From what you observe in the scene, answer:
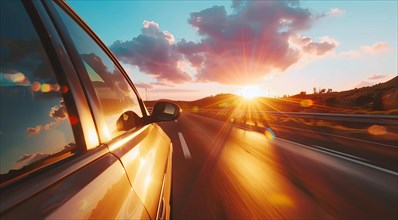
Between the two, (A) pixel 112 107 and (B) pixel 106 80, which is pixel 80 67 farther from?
(B) pixel 106 80

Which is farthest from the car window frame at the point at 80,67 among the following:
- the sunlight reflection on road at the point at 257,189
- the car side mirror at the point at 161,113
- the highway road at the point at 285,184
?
the sunlight reflection on road at the point at 257,189

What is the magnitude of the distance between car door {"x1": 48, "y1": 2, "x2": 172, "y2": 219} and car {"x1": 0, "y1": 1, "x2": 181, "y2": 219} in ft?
0.05

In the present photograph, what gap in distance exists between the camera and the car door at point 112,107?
1.93m

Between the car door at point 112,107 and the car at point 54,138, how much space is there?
0.05ft

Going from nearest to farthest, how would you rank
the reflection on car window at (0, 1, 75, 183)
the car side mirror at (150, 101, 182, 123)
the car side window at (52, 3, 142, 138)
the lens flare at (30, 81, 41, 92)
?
the reflection on car window at (0, 1, 75, 183)
the lens flare at (30, 81, 41, 92)
the car side window at (52, 3, 142, 138)
the car side mirror at (150, 101, 182, 123)

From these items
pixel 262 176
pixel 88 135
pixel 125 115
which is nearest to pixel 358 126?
pixel 262 176

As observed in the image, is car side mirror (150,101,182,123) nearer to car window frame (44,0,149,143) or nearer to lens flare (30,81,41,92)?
car window frame (44,0,149,143)

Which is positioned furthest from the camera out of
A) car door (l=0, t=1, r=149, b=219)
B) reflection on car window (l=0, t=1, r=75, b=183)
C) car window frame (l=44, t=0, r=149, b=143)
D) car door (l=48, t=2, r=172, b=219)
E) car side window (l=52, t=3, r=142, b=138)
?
car side window (l=52, t=3, r=142, b=138)

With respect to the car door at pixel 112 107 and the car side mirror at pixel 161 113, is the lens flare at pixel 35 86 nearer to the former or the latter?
the car door at pixel 112 107

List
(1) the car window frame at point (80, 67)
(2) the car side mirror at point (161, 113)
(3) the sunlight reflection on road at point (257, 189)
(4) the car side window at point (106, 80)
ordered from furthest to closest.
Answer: (3) the sunlight reflection on road at point (257, 189) → (2) the car side mirror at point (161, 113) → (4) the car side window at point (106, 80) → (1) the car window frame at point (80, 67)

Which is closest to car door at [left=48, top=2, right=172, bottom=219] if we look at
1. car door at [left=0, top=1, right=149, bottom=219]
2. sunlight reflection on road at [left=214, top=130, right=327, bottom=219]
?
car door at [left=0, top=1, right=149, bottom=219]

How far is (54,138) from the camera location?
4.77 feet

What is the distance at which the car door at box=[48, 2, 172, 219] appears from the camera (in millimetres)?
1926

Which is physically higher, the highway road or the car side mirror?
the car side mirror
